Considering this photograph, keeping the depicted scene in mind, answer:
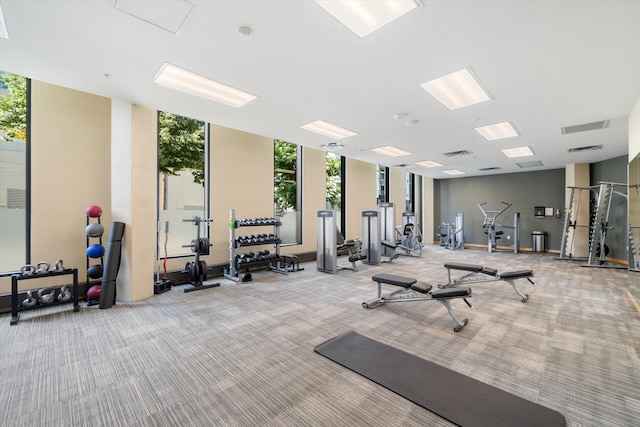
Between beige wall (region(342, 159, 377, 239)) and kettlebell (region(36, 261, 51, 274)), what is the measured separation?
22.1ft

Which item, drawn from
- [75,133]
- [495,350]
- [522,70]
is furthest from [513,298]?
[75,133]

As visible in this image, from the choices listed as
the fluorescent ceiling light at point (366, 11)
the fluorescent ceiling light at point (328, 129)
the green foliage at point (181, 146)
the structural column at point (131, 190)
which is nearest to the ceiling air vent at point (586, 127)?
the fluorescent ceiling light at point (328, 129)

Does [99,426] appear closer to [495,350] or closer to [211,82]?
[495,350]

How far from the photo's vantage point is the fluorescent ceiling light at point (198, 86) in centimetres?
322

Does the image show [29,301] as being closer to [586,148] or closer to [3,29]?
[3,29]

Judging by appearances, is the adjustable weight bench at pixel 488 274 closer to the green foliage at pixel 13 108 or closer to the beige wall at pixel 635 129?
the beige wall at pixel 635 129

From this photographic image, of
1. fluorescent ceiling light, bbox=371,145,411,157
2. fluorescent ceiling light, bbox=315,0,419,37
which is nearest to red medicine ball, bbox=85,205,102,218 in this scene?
fluorescent ceiling light, bbox=315,0,419,37

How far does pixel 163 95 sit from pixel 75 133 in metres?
1.56

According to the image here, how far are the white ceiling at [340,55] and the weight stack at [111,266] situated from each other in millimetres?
1945

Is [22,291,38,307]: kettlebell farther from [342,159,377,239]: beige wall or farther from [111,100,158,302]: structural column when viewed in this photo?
[342,159,377,239]: beige wall

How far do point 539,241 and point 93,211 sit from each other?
40.2 ft

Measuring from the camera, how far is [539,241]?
9367mm

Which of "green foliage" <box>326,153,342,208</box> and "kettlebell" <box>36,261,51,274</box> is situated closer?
"kettlebell" <box>36,261,51,274</box>

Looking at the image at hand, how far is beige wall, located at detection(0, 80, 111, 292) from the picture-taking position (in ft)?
12.3
